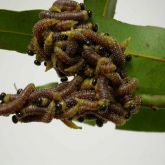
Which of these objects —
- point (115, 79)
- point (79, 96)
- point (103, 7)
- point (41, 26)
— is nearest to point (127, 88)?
point (115, 79)

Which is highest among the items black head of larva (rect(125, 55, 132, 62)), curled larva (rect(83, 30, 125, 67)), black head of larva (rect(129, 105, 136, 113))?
curled larva (rect(83, 30, 125, 67))

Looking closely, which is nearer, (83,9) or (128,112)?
(128,112)

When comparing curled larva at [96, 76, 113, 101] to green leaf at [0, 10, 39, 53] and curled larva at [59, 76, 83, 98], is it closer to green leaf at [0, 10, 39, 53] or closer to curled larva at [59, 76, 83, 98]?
curled larva at [59, 76, 83, 98]

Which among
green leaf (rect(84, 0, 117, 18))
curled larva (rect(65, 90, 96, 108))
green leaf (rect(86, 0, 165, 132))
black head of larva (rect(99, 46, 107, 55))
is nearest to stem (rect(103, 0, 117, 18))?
green leaf (rect(84, 0, 117, 18))

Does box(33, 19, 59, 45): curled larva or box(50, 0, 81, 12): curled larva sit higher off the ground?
box(50, 0, 81, 12): curled larva

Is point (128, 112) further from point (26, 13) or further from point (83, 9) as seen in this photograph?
point (26, 13)

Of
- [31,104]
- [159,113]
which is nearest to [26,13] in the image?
[31,104]

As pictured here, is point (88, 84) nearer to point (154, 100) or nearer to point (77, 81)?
point (77, 81)
